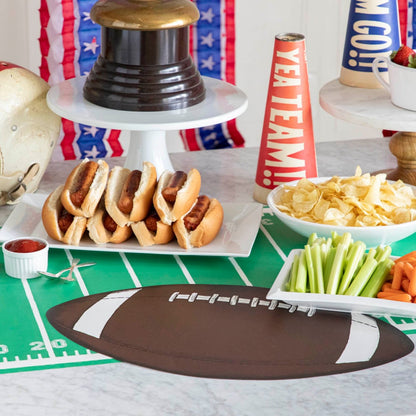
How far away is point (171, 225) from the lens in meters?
1.40

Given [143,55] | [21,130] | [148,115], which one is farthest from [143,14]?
[21,130]

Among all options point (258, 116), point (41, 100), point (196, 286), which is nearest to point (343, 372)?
point (196, 286)

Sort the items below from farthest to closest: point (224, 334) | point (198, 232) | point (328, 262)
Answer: point (198, 232) < point (328, 262) < point (224, 334)

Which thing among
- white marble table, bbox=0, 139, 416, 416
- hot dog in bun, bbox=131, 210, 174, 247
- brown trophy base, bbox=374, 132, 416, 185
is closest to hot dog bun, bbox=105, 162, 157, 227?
hot dog in bun, bbox=131, 210, 174, 247

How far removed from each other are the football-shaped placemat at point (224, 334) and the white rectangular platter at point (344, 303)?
1 cm

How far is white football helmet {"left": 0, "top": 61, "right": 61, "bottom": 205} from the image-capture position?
156 cm

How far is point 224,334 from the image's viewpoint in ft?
3.81

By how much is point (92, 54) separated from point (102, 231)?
0.82 metres

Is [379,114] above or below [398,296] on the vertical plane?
above

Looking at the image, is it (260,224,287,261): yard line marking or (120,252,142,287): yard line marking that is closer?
(120,252,142,287): yard line marking

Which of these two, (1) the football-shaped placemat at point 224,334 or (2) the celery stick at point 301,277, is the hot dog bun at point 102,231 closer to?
(1) the football-shaped placemat at point 224,334

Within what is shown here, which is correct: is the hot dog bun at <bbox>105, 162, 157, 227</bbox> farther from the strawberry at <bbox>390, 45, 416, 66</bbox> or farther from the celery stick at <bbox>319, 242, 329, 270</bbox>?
the strawberry at <bbox>390, 45, 416, 66</bbox>

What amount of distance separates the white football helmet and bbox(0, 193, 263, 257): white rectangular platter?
5cm

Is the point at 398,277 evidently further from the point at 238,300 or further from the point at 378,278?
the point at 238,300
